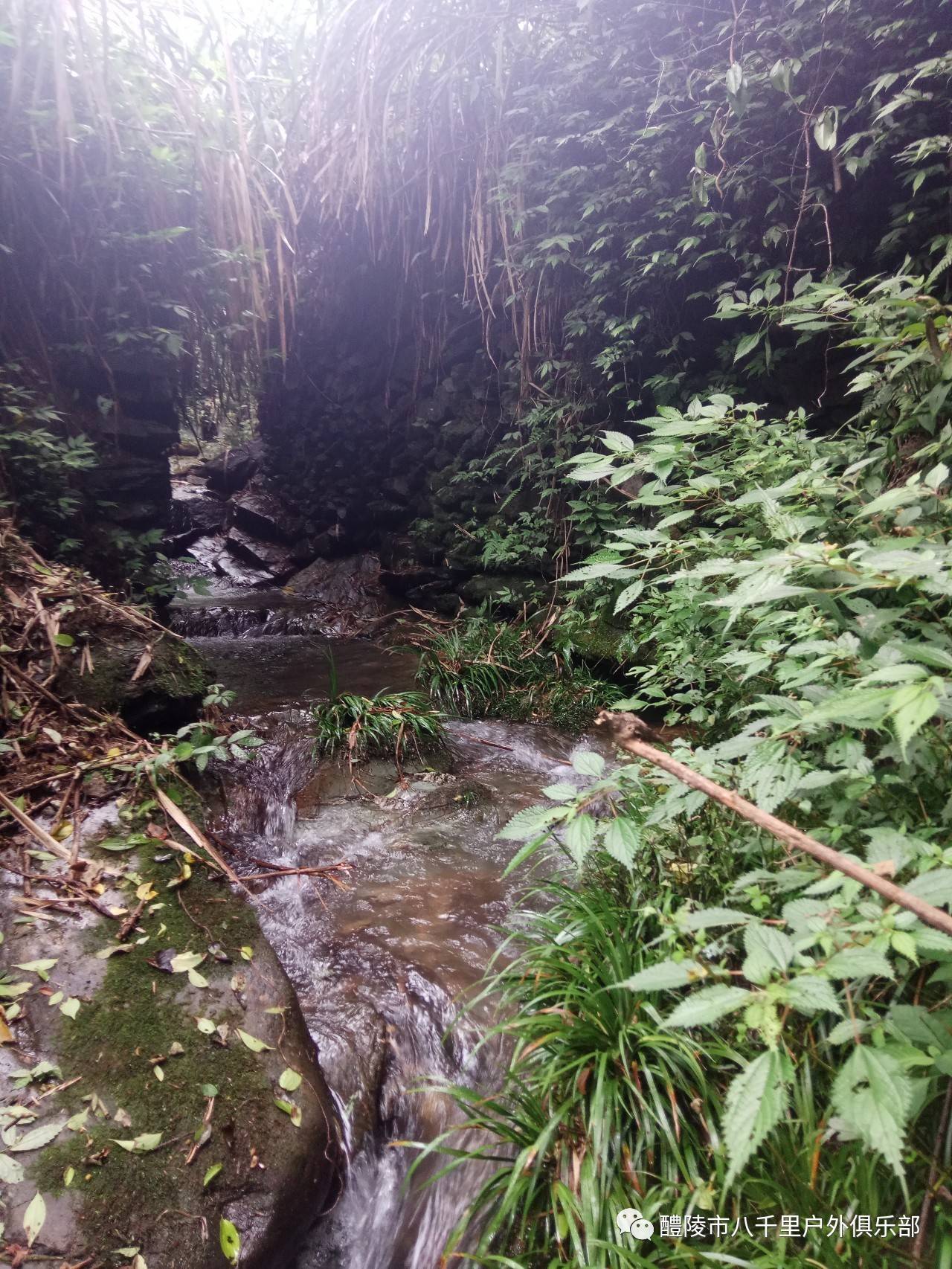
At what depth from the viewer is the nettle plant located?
0.82m

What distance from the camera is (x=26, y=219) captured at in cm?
426

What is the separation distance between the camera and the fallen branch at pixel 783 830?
70 centimetres

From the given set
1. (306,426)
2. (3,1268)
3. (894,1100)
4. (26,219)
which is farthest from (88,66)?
(894,1100)

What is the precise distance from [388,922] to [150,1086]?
1.15 m

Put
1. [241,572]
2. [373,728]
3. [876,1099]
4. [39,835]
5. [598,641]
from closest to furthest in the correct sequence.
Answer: [876,1099] → [39,835] → [373,728] → [598,641] → [241,572]

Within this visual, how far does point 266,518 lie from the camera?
29.7 ft

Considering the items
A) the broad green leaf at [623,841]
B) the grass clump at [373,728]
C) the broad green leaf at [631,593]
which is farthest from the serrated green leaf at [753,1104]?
the grass clump at [373,728]

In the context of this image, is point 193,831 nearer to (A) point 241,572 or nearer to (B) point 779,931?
(B) point 779,931

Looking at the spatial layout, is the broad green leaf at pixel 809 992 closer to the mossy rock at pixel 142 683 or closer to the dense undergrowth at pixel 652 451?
the dense undergrowth at pixel 652 451

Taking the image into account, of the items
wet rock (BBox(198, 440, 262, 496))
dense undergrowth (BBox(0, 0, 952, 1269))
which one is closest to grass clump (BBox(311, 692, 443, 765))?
dense undergrowth (BBox(0, 0, 952, 1269))

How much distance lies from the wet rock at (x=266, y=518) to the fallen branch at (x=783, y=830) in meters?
8.52

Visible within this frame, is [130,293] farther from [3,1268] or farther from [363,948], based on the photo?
[3,1268]

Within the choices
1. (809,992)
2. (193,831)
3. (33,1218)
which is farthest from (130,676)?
(809,992)

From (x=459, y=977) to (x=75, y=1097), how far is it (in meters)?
1.21
